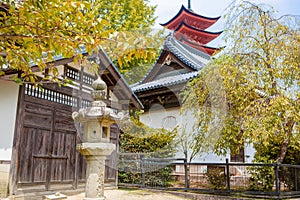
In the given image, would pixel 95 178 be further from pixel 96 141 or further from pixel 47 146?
pixel 47 146

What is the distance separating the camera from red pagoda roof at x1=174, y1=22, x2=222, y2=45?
21522 mm

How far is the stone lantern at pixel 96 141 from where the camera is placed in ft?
17.0

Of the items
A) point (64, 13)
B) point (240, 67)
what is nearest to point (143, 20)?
point (240, 67)

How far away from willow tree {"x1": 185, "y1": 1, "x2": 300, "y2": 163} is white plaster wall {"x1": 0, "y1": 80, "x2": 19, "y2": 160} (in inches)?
204

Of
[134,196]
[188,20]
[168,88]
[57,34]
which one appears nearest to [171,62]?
[168,88]

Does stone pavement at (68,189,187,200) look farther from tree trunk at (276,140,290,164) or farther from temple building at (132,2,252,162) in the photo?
temple building at (132,2,252,162)

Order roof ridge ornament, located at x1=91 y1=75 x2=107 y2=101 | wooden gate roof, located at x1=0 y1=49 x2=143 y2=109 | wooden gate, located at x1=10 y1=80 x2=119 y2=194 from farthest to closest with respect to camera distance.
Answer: wooden gate roof, located at x1=0 y1=49 x2=143 y2=109 < wooden gate, located at x1=10 y1=80 x2=119 y2=194 < roof ridge ornament, located at x1=91 y1=75 x2=107 y2=101

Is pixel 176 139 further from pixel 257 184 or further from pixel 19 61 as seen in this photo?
pixel 19 61

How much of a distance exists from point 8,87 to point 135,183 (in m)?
5.24

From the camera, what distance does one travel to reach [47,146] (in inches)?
276

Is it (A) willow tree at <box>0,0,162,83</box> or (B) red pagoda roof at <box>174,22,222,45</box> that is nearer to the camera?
(A) willow tree at <box>0,0,162,83</box>

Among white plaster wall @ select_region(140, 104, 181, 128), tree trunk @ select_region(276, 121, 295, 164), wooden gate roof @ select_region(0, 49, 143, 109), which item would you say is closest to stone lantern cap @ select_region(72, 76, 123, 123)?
wooden gate roof @ select_region(0, 49, 143, 109)

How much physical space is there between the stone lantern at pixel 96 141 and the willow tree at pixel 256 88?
11.2 feet

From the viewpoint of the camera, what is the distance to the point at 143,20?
17078 millimetres
